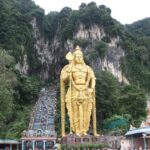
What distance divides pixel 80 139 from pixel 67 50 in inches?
1170

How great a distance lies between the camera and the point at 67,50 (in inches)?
1813

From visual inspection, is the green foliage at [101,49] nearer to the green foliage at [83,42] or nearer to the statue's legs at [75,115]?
the green foliage at [83,42]

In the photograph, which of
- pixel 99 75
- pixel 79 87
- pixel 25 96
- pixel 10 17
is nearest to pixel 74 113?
pixel 79 87

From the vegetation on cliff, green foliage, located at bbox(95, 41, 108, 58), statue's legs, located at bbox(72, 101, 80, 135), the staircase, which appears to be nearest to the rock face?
the vegetation on cliff

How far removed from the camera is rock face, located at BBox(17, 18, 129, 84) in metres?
42.3

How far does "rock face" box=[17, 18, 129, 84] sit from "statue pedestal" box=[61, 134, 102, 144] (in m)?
23.7

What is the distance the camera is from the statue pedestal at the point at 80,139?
16.5 meters

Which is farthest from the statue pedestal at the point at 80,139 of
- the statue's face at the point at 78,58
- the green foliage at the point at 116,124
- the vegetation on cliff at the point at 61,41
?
the vegetation on cliff at the point at 61,41

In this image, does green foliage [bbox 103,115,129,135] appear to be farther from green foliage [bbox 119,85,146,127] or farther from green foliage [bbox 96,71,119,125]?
green foliage [bbox 119,85,146,127]

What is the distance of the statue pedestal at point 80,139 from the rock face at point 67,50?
23668 mm

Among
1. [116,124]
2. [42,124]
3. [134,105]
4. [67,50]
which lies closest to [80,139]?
[116,124]

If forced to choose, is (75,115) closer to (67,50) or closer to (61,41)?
(67,50)

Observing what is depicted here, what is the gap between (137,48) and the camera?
46.2m

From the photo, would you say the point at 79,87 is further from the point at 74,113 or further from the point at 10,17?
the point at 10,17
